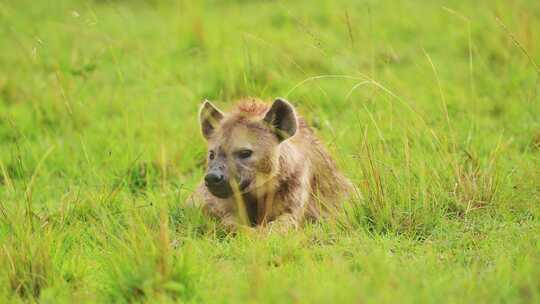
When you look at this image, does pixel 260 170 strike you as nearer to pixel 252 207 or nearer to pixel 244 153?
pixel 244 153

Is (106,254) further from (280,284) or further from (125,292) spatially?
(280,284)

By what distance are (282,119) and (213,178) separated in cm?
57

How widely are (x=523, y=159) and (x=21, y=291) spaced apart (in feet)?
9.96

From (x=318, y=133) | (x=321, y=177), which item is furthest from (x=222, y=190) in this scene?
(x=318, y=133)

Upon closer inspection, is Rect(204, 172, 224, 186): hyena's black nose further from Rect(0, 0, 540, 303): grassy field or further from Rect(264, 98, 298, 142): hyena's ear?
Rect(264, 98, 298, 142): hyena's ear

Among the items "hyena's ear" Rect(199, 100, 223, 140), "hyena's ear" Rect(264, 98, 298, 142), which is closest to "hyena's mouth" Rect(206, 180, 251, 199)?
"hyena's ear" Rect(264, 98, 298, 142)

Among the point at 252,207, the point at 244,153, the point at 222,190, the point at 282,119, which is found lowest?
the point at 252,207

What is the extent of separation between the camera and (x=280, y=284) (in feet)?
10.9

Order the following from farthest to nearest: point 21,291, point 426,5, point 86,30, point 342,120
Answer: point 426,5 → point 86,30 → point 342,120 → point 21,291

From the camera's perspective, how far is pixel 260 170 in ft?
15.0

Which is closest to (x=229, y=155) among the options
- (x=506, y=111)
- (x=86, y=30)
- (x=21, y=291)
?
(x=21, y=291)

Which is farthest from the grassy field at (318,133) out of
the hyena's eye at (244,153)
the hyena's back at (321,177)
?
the hyena's eye at (244,153)

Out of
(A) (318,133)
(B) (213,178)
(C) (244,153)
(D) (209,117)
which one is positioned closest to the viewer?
(B) (213,178)

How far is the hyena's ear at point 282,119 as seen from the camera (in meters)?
4.60
